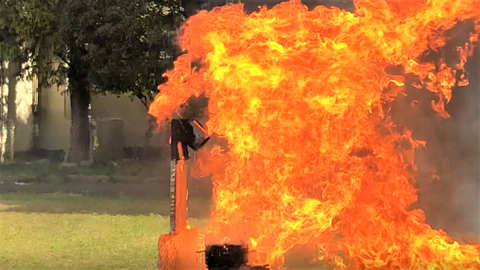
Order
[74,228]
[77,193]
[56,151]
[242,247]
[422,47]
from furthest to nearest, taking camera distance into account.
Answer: [56,151], [77,193], [74,228], [422,47], [242,247]

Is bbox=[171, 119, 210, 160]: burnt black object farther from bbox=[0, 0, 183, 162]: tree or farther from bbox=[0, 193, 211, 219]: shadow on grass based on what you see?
bbox=[0, 0, 183, 162]: tree

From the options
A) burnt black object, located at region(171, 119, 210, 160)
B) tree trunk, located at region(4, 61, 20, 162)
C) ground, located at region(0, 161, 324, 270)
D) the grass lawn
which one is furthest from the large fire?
tree trunk, located at region(4, 61, 20, 162)

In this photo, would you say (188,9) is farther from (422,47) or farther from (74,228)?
(422,47)

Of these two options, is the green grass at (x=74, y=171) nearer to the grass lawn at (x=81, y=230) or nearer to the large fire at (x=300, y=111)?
the grass lawn at (x=81, y=230)

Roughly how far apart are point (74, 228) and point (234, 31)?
516 cm

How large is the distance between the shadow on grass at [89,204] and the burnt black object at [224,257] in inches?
224

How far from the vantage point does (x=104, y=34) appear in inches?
677

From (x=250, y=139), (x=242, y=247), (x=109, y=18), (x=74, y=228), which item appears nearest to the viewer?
(x=242, y=247)

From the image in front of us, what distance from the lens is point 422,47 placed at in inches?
269

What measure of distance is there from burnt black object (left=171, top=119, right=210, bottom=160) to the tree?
1109cm

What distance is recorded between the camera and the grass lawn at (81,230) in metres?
7.94

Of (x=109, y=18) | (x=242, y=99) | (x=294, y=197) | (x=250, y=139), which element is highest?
(x=109, y=18)

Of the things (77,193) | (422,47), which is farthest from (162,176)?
(422,47)

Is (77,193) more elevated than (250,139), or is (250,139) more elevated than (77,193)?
(250,139)
